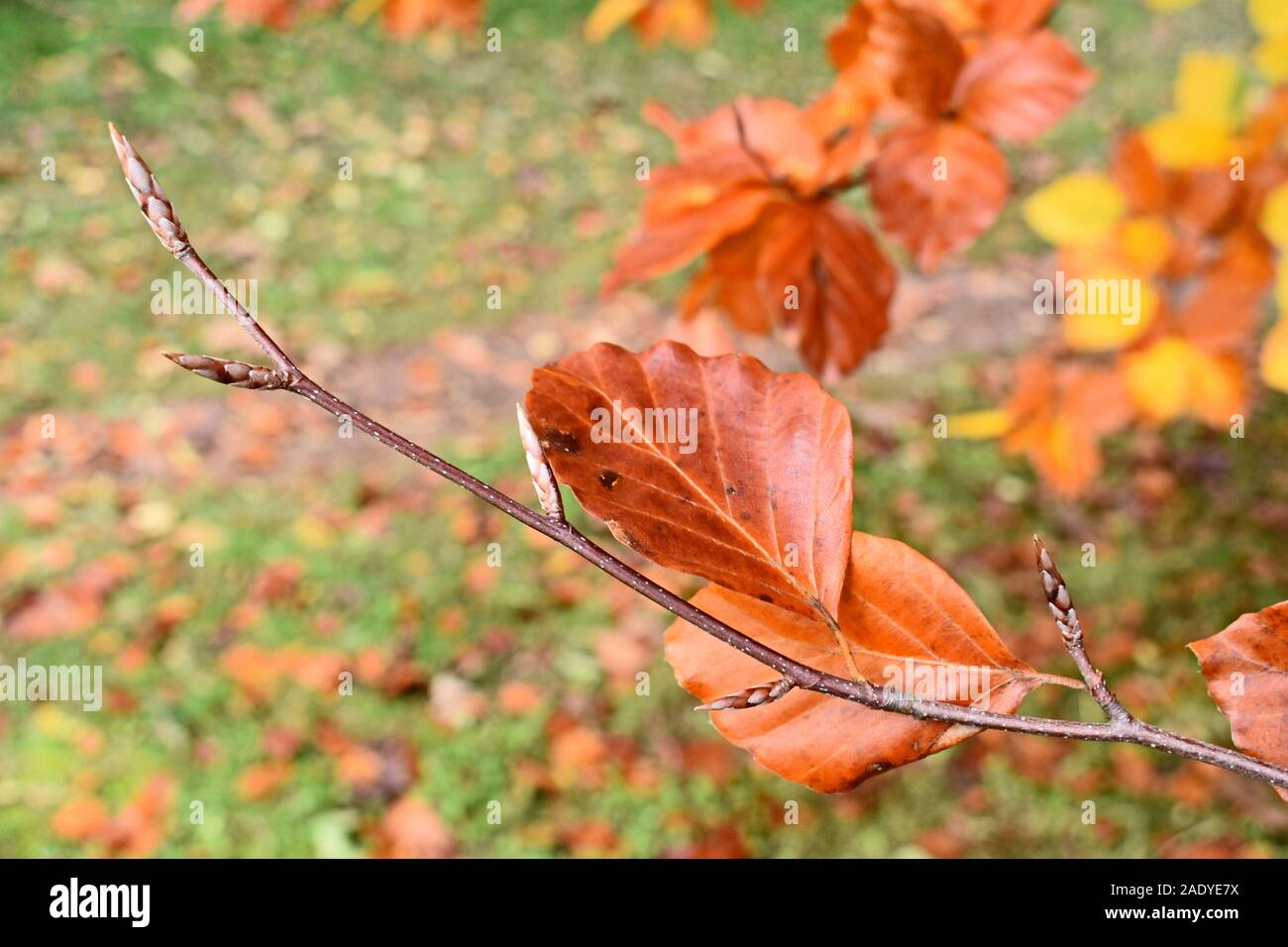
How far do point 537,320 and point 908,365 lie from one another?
115 cm

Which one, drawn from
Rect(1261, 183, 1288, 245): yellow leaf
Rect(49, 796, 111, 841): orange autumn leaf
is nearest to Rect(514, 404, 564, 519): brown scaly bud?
Rect(1261, 183, 1288, 245): yellow leaf

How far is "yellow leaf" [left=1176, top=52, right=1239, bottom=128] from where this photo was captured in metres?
1.44

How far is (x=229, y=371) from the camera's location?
0.31 m

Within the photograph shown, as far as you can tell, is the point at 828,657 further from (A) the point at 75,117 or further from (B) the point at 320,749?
(A) the point at 75,117

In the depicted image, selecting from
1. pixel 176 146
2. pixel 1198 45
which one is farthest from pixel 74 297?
pixel 1198 45

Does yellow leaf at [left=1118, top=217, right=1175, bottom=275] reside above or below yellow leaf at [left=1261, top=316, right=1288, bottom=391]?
above

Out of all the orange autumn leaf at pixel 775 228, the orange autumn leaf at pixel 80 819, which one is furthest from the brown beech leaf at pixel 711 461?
the orange autumn leaf at pixel 80 819

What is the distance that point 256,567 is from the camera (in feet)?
8.00

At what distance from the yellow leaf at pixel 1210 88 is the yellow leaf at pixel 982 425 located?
0.82m

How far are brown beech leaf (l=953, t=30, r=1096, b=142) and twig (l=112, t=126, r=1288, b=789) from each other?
29.3 inches

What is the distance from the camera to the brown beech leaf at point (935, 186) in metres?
1.01

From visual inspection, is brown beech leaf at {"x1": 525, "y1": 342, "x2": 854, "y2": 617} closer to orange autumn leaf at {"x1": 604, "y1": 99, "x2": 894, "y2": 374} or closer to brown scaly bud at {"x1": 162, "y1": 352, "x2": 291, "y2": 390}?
brown scaly bud at {"x1": 162, "y1": 352, "x2": 291, "y2": 390}

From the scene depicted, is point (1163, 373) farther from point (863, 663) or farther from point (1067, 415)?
point (863, 663)

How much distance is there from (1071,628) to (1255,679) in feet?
0.33
